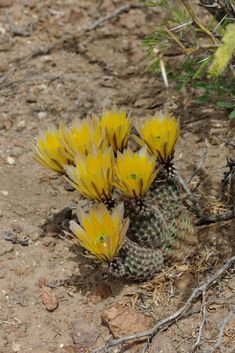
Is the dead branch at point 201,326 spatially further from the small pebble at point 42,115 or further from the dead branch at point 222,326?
the small pebble at point 42,115

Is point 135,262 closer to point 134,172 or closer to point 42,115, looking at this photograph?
point 134,172

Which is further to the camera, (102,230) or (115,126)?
(115,126)

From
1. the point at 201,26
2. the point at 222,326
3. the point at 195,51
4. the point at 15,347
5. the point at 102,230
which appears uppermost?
the point at 201,26

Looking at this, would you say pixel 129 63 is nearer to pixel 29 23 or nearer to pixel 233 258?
pixel 29 23

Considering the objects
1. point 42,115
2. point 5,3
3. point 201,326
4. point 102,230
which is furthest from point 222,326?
point 5,3

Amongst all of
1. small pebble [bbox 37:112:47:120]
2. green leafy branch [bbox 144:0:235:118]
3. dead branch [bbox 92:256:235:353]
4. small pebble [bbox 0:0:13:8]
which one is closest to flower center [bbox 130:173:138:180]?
green leafy branch [bbox 144:0:235:118]

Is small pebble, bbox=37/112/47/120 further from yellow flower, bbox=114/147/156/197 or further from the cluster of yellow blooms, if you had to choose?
yellow flower, bbox=114/147/156/197
